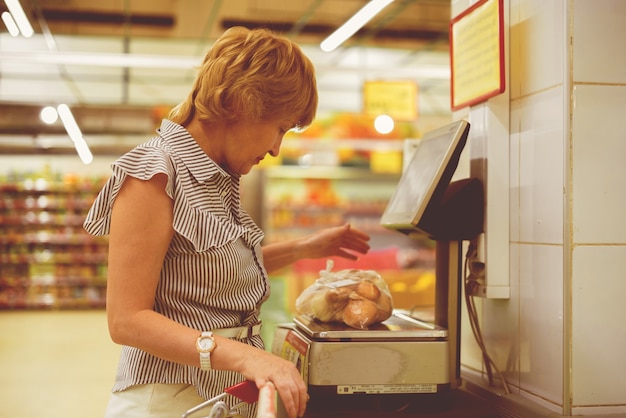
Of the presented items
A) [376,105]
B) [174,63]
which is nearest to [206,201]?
[174,63]

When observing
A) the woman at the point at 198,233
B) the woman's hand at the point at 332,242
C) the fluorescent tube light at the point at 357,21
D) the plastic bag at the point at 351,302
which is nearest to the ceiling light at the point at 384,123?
the fluorescent tube light at the point at 357,21

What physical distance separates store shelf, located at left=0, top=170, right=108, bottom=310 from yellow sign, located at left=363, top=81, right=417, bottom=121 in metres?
6.97

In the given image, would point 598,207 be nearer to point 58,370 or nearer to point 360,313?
point 360,313

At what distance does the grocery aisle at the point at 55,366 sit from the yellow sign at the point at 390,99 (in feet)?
14.9

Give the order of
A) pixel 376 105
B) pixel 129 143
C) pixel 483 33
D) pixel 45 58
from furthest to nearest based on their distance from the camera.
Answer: pixel 129 143 < pixel 376 105 < pixel 45 58 < pixel 483 33

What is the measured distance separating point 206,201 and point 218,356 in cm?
39

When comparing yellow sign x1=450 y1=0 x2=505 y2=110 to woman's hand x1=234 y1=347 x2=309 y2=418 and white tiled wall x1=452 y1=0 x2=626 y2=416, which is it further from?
woman's hand x1=234 y1=347 x2=309 y2=418

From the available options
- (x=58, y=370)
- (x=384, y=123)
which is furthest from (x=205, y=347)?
(x=384, y=123)

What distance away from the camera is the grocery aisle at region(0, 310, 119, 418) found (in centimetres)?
595

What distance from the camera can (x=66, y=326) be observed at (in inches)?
424

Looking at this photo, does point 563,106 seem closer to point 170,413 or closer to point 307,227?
point 170,413

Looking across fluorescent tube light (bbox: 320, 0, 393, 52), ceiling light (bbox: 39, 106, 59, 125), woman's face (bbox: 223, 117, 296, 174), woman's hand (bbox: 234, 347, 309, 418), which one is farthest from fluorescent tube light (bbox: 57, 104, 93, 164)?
woman's hand (bbox: 234, 347, 309, 418)

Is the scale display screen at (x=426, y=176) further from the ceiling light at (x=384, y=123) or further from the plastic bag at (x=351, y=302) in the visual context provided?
the ceiling light at (x=384, y=123)

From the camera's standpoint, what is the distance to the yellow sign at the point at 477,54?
1.91 m
